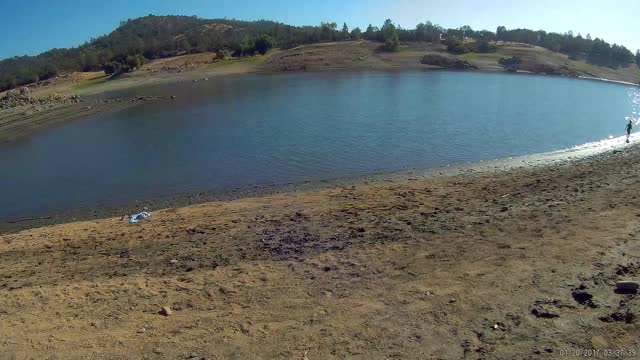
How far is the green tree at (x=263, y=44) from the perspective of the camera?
10775 cm

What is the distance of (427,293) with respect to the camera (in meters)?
9.30

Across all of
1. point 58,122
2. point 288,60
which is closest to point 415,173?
point 58,122

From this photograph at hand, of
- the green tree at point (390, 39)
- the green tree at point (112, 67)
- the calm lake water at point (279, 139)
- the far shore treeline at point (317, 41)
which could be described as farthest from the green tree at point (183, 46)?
the calm lake water at point (279, 139)

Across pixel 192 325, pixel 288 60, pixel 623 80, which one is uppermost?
pixel 288 60

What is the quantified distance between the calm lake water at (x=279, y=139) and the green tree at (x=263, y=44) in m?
54.2

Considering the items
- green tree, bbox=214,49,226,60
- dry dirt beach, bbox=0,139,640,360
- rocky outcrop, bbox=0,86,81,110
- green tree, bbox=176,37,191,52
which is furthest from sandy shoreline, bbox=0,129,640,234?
green tree, bbox=176,37,191,52

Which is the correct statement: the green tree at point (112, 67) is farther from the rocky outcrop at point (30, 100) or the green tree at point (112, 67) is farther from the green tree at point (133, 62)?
the rocky outcrop at point (30, 100)

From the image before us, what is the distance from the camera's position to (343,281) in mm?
10102

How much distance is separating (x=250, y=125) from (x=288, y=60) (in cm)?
6302

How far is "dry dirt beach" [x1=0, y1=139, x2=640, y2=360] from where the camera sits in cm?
789

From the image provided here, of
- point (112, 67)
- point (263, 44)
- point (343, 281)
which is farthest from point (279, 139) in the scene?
point (263, 44)

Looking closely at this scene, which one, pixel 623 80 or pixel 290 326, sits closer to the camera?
pixel 290 326

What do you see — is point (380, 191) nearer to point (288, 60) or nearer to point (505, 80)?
point (505, 80)

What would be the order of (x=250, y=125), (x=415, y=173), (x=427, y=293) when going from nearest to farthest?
(x=427, y=293) → (x=415, y=173) → (x=250, y=125)
